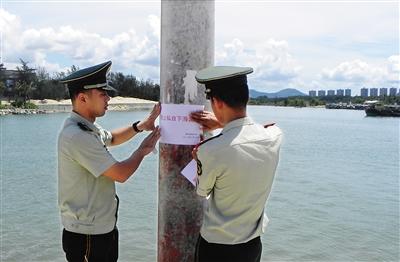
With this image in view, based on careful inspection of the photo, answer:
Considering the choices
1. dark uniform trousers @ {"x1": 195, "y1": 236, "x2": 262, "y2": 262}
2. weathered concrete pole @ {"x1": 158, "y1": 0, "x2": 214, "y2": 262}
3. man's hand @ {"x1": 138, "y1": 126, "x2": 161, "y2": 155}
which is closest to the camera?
dark uniform trousers @ {"x1": 195, "y1": 236, "x2": 262, "y2": 262}

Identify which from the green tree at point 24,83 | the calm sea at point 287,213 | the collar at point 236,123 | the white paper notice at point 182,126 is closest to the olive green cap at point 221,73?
the collar at point 236,123

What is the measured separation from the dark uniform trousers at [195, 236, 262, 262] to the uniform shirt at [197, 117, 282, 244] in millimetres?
36

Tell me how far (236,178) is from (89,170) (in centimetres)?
98

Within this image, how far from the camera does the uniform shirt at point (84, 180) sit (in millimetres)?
3109

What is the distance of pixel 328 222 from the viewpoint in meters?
12.2

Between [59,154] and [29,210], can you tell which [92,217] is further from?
[29,210]

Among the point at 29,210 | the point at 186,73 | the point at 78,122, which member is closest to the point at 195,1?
the point at 186,73

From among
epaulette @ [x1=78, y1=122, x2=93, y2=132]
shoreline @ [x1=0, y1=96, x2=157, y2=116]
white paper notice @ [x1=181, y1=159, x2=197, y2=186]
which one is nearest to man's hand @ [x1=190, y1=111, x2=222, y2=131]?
white paper notice @ [x1=181, y1=159, x2=197, y2=186]

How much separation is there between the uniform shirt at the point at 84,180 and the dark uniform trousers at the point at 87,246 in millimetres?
48

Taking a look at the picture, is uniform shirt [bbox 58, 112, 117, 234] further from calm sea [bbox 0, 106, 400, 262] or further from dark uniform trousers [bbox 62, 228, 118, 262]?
calm sea [bbox 0, 106, 400, 262]

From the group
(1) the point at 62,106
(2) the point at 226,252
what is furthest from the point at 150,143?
(1) the point at 62,106

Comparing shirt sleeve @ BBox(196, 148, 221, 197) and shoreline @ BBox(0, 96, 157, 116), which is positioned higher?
shirt sleeve @ BBox(196, 148, 221, 197)

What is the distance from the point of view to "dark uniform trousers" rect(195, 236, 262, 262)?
282 centimetres

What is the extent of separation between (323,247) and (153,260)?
357 centimetres
